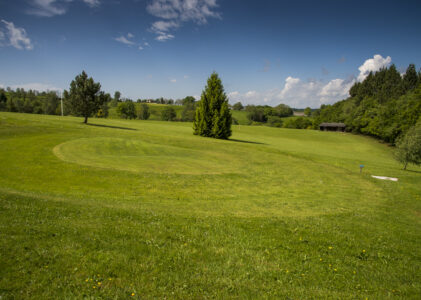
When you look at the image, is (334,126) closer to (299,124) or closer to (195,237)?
(299,124)

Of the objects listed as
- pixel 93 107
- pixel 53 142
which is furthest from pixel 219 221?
pixel 93 107

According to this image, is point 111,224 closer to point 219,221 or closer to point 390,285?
point 219,221

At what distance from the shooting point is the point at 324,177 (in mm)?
21375

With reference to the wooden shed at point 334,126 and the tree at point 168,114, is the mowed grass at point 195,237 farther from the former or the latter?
the tree at point 168,114

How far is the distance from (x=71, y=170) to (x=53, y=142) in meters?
10.5

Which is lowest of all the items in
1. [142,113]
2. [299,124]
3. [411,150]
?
[411,150]

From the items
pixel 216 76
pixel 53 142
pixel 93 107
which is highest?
pixel 216 76

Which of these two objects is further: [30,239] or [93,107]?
[93,107]

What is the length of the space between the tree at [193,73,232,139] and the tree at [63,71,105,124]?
2262 cm

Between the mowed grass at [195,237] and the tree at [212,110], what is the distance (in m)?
37.6

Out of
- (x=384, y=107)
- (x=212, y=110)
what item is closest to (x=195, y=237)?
(x=212, y=110)

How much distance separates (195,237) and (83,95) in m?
50.2

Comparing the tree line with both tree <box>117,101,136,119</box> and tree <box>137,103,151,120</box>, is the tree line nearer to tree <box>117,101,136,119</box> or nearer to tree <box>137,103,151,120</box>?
tree <box>137,103,151,120</box>

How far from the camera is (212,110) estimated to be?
A: 5512 centimetres
